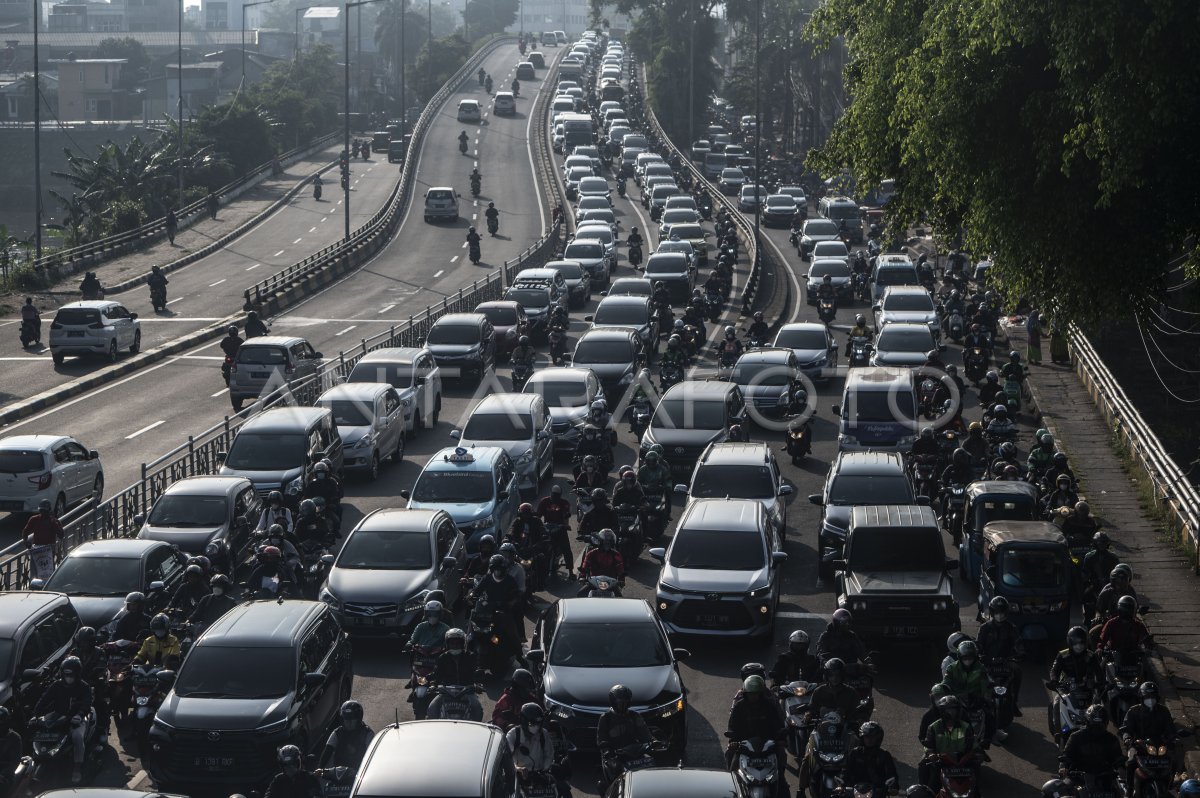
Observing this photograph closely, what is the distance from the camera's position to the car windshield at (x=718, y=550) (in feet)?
65.7

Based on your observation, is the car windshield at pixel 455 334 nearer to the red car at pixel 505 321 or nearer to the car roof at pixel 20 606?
the red car at pixel 505 321

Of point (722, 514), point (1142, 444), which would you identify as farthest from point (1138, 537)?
point (722, 514)

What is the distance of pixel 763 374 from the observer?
113 ft

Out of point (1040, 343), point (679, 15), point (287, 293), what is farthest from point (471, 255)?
point (679, 15)

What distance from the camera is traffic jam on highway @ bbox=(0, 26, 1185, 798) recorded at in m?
14.0

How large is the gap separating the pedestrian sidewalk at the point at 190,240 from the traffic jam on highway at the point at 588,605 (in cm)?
2094

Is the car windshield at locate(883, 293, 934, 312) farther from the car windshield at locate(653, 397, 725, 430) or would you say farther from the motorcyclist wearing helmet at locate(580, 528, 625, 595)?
the motorcyclist wearing helmet at locate(580, 528, 625, 595)

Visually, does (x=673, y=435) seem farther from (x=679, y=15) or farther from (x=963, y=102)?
(x=679, y=15)

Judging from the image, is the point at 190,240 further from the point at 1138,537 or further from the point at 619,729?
the point at 619,729

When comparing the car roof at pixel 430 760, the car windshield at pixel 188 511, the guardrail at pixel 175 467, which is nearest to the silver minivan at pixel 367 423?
the guardrail at pixel 175 467

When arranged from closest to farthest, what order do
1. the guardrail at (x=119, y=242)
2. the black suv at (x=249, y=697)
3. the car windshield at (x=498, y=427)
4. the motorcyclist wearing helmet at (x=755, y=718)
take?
the motorcyclist wearing helmet at (x=755, y=718)
the black suv at (x=249, y=697)
the car windshield at (x=498, y=427)
the guardrail at (x=119, y=242)

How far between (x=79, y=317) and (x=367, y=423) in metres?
14.9

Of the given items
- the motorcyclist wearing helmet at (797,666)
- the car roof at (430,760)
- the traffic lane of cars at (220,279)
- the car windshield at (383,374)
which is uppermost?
the car roof at (430,760)

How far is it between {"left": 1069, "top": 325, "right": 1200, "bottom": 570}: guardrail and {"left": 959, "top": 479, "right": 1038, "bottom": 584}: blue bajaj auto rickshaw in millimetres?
2479
